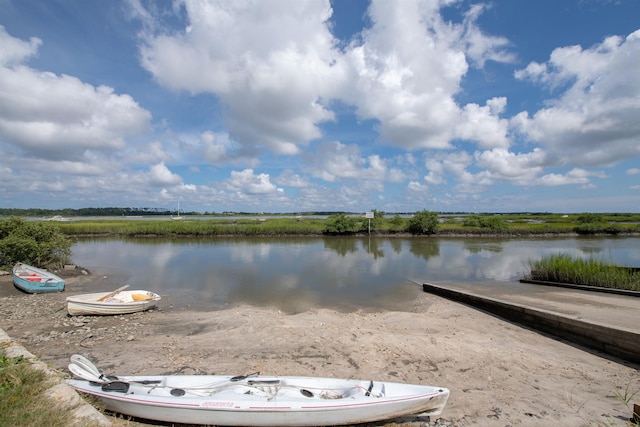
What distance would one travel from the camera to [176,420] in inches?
168

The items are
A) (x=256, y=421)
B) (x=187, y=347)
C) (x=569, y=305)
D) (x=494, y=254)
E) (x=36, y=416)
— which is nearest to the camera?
(x=36, y=416)

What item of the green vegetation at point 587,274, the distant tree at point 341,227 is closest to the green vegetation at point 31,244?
the green vegetation at point 587,274

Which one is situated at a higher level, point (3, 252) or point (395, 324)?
point (3, 252)

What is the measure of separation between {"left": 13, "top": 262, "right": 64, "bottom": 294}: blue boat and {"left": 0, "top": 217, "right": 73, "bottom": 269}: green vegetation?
3.28 meters

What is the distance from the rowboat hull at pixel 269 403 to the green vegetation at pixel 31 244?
1723cm

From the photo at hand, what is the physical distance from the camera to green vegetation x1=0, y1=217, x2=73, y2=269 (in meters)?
16.5

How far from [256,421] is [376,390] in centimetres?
182

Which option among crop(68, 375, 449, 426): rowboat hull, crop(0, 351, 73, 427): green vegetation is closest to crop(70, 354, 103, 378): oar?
crop(68, 375, 449, 426): rowboat hull

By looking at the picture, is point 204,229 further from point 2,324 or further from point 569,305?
point 569,305

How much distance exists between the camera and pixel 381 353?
7.23 metres

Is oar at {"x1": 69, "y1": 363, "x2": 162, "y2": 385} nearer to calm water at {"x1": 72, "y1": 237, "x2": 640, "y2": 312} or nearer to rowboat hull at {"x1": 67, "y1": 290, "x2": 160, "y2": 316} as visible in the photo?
rowboat hull at {"x1": 67, "y1": 290, "x2": 160, "y2": 316}

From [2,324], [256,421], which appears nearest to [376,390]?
[256,421]

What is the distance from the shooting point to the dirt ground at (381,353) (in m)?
5.27

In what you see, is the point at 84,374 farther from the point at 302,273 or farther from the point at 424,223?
the point at 424,223
